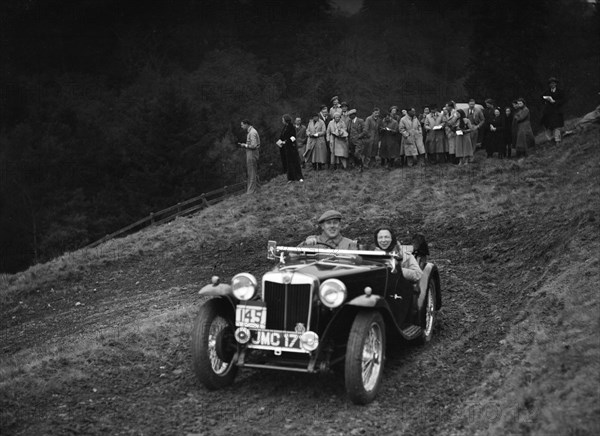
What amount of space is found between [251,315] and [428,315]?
327cm

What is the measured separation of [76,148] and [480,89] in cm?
2413

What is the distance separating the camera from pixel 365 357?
7.85 metres

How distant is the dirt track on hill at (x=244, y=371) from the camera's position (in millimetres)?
7434

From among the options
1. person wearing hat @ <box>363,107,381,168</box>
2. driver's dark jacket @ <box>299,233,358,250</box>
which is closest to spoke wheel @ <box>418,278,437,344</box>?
driver's dark jacket @ <box>299,233,358,250</box>

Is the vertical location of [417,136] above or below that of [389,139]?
above

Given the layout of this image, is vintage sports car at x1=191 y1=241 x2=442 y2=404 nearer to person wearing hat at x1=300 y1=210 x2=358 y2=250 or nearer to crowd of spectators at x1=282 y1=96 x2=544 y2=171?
person wearing hat at x1=300 y1=210 x2=358 y2=250

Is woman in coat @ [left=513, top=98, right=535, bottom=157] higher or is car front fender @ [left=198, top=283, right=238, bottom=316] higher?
woman in coat @ [left=513, top=98, right=535, bottom=157]

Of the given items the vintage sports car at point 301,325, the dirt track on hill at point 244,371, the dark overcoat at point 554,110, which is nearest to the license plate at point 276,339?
the vintage sports car at point 301,325

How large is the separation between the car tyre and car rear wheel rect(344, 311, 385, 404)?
1783 mm

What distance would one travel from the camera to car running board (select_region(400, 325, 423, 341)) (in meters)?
8.95

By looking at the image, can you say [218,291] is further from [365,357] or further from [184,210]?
[184,210]

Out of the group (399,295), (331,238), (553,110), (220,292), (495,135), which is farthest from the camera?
(495,135)

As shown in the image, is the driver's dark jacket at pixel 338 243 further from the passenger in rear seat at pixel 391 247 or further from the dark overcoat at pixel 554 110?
the dark overcoat at pixel 554 110

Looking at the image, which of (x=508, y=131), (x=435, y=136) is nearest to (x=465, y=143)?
(x=435, y=136)
